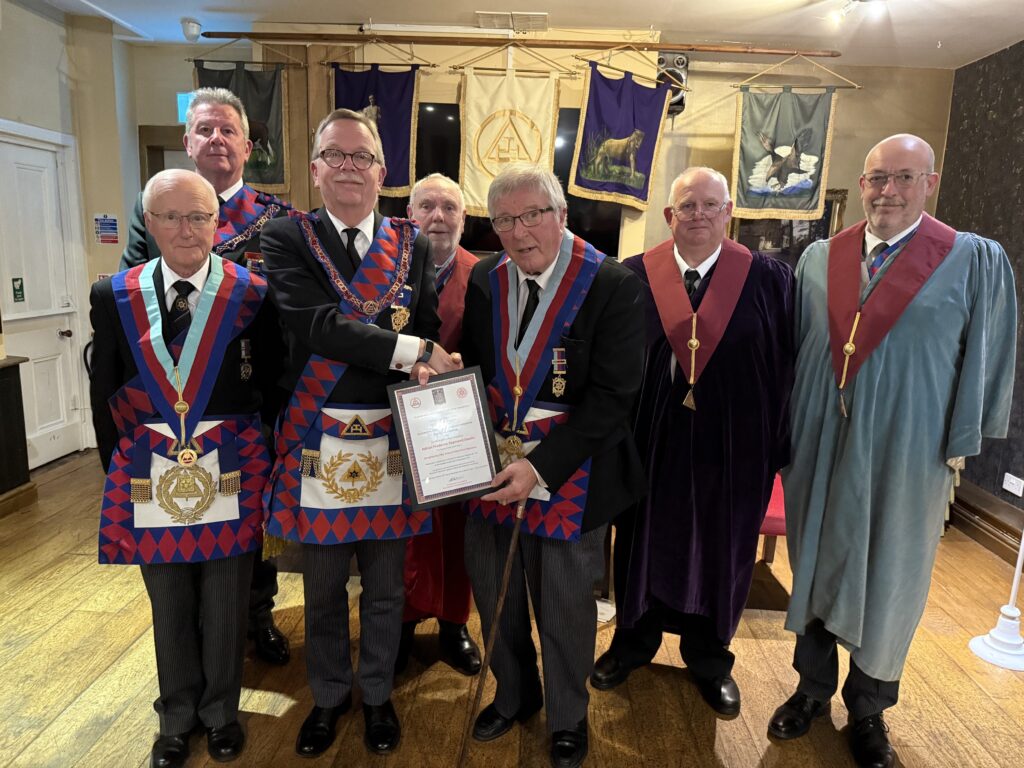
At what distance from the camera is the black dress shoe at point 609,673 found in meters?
2.34

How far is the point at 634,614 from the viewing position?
7.25 feet

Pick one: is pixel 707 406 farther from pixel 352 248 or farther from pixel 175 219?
pixel 175 219

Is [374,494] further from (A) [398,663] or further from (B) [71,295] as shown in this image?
(B) [71,295]

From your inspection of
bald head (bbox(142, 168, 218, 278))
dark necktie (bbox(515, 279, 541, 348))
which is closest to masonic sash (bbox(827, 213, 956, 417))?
dark necktie (bbox(515, 279, 541, 348))

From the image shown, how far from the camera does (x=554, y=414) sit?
1792 mm

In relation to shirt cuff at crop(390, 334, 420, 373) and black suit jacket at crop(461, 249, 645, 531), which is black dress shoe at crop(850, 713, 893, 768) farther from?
shirt cuff at crop(390, 334, 420, 373)

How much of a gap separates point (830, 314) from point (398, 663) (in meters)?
1.81

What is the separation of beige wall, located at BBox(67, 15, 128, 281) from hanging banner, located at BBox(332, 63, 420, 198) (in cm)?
Result: 158

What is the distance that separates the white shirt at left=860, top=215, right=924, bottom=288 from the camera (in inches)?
76.2

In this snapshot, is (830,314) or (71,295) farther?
(71,295)

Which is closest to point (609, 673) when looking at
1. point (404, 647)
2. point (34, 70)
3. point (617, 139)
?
point (404, 647)

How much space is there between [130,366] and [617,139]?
3.72 m

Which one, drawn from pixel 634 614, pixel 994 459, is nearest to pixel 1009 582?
pixel 994 459

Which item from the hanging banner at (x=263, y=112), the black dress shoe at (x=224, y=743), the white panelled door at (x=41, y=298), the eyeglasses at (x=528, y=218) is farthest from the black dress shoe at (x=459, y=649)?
the hanging banner at (x=263, y=112)
